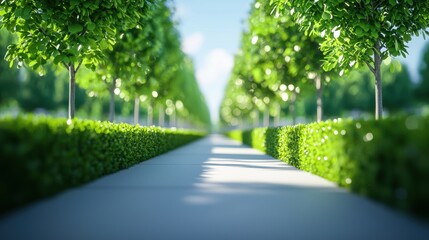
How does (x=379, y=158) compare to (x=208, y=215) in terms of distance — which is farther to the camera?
(x=379, y=158)

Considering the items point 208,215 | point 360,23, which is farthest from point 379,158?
point 360,23

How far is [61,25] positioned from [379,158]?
27.8 feet

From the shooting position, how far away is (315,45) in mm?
17375

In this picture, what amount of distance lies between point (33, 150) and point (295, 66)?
13.4 meters

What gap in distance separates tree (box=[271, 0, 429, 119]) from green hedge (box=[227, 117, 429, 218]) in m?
2.58

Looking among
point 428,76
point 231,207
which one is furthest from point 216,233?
point 428,76

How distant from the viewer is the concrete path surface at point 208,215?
4.79 metres

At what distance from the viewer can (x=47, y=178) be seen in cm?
656

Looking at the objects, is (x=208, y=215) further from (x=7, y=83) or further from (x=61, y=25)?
(x=7, y=83)

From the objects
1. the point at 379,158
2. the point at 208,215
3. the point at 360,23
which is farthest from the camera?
the point at 360,23

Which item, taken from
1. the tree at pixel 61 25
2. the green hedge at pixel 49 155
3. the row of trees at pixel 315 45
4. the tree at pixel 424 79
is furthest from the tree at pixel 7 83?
the tree at pixel 424 79

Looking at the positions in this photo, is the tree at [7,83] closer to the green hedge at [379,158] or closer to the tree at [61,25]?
the tree at [61,25]

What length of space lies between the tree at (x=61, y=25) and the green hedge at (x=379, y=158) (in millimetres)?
6114

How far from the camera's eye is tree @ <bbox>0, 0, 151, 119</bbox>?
10.3 m
